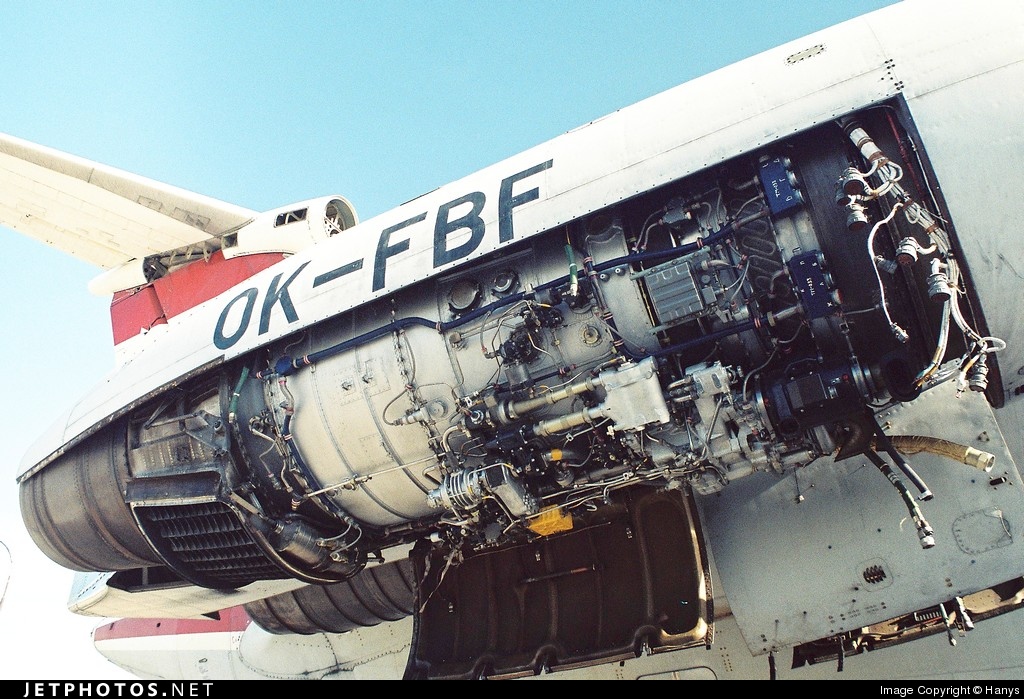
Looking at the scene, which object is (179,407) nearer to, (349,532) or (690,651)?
(349,532)

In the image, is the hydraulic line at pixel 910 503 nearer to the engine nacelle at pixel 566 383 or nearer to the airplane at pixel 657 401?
the airplane at pixel 657 401

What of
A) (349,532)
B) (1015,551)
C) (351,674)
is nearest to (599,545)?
(349,532)

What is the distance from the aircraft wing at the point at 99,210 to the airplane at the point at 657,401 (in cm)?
461

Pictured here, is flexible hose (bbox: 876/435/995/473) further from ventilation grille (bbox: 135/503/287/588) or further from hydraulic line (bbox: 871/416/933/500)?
ventilation grille (bbox: 135/503/287/588)

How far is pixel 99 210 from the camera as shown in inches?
448

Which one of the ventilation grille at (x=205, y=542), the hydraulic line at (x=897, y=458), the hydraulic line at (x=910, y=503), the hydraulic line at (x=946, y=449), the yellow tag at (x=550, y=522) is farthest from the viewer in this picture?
the ventilation grille at (x=205, y=542)

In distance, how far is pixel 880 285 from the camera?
4566mm

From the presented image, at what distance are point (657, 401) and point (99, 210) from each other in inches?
378

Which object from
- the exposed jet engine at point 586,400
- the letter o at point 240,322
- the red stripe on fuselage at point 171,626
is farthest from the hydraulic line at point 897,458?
the red stripe on fuselage at point 171,626

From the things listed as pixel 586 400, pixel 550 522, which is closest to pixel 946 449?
pixel 586 400

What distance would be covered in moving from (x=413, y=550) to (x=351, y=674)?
2.95 m

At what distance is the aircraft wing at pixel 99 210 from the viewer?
1101 cm

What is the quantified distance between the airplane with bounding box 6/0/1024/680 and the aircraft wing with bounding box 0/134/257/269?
182 inches

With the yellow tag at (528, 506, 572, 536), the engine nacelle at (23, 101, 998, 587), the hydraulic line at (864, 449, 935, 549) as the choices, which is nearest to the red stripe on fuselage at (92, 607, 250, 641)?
the engine nacelle at (23, 101, 998, 587)
